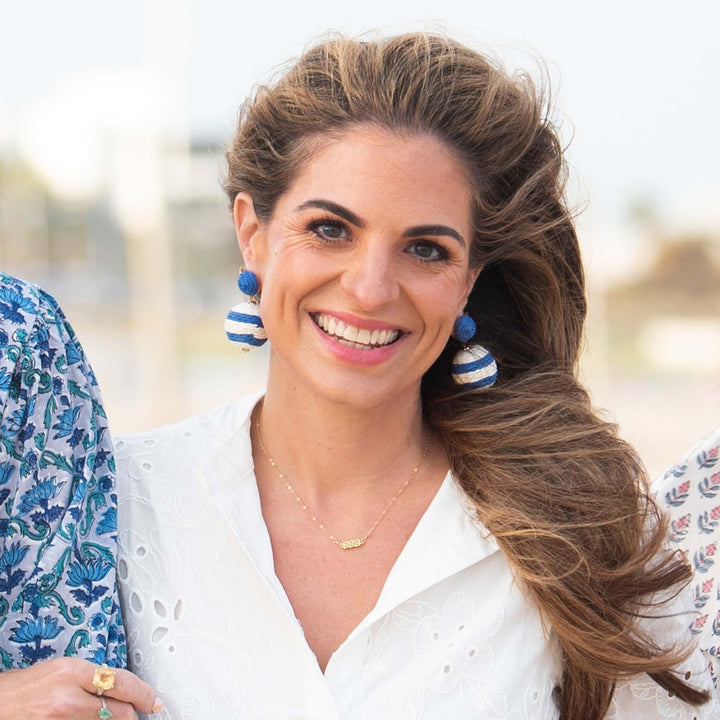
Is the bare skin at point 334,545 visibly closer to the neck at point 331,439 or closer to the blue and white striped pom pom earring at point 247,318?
the neck at point 331,439

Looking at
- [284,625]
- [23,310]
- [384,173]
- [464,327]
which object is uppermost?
[384,173]

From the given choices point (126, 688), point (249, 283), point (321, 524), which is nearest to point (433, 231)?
point (249, 283)

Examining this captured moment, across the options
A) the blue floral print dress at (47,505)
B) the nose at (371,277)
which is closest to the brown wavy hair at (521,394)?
the nose at (371,277)

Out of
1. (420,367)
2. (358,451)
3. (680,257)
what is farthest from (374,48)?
(680,257)

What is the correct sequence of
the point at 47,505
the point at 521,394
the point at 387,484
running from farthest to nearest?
1. the point at 521,394
2. the point at 387,484
3. the point at 47,505

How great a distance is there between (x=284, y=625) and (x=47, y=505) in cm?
46

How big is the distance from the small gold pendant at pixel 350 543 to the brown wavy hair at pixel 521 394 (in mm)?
233

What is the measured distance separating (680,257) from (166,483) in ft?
40.8

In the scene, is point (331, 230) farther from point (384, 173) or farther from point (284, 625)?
point (284, 625)

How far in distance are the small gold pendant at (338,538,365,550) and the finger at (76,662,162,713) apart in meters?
0.51

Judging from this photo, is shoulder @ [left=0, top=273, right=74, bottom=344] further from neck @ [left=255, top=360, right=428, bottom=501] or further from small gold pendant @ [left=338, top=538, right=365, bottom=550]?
small gold pendant @ [left=338, top=538, right=365, bottom=550]

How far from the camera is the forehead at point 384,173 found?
2.27m

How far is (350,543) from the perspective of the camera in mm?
2461

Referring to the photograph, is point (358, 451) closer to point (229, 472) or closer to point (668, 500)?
point (229, 472)
